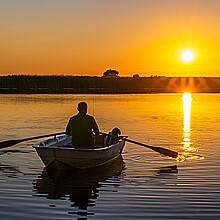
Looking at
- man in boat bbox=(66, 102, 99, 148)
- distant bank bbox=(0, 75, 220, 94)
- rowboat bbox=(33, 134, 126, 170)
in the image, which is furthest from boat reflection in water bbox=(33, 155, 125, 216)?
distant bank bbox=(0, 75, 220, 94)

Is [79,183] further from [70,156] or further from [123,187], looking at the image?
[123,187]

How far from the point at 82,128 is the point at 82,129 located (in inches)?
1.4

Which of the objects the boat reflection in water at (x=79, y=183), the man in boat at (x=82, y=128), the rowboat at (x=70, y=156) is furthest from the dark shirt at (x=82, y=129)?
the boat reflection in water at (x=79, y=183)

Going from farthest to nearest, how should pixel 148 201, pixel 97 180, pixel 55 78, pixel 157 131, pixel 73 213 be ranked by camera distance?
pixel 55 78
pixel 157 131
pixel 97 180
pixel 148 201
pixel 73 213

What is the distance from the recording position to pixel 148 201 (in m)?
10.0

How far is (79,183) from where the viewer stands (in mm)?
12070

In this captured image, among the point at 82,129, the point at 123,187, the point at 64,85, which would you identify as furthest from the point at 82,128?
the point at 64,85

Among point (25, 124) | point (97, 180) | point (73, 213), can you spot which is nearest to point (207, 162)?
point (97, 180)

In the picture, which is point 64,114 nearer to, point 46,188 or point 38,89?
point 46,188

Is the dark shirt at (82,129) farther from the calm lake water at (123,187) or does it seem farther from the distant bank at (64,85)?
the distant bank at (64,85)

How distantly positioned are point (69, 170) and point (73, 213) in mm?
→ 3753

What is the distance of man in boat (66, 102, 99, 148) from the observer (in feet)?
43.5

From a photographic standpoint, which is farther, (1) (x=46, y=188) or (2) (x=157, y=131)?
(2) (x=157, y=131)

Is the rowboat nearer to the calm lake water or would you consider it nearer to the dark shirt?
the calm lake water
